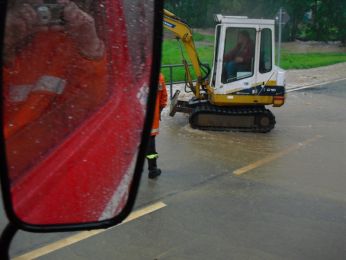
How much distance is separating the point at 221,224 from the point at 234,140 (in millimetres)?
4774

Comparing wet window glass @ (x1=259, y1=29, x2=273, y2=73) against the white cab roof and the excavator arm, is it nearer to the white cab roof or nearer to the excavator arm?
the white cab roof

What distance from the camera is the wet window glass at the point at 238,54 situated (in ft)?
37.7

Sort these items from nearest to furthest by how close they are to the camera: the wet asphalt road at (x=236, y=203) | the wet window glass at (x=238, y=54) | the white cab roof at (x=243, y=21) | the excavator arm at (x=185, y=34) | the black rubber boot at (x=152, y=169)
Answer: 1. the wet asphalt road at (x=236, y=203)
2. the black rubber boot at (x=152, y=169)
3. the white cab roof at (x=243, y=21)
4. the wet window glass at (x=238, y=54)
5. the excavator arm at (x=185, y=34)

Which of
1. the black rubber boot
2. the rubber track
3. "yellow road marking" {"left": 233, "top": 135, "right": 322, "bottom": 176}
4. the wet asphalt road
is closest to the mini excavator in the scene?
the rubber track

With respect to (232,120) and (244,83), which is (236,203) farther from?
(244,83)

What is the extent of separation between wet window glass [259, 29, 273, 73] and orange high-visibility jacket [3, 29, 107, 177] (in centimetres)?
1026

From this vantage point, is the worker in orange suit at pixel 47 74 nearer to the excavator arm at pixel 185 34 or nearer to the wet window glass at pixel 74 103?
the wet window glass at pixel 74 103

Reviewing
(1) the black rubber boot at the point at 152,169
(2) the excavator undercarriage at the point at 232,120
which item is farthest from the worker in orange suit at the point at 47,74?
(2) the excavator undercarriage at the point at 232,120

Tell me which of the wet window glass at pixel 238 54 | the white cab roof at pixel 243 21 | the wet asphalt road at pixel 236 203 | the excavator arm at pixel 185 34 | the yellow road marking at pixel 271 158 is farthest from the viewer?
the excavator arm at pixel 185 34

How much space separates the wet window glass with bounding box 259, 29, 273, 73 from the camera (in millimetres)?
11461

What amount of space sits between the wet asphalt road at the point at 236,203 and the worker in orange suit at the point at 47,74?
3715mm

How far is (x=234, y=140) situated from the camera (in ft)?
34.6

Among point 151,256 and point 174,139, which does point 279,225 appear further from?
point 174,139

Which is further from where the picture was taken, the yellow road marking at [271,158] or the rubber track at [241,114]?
the rubber track at [241,114]
